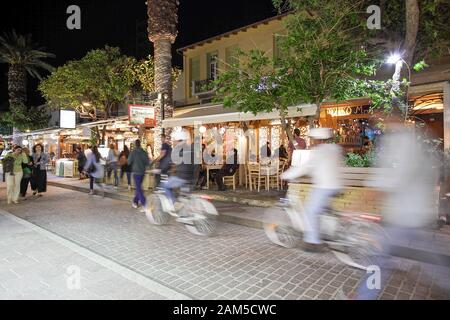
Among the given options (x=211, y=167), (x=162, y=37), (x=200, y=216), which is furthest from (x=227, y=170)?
(x=162, y=37)

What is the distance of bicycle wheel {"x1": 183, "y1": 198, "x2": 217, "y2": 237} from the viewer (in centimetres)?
621

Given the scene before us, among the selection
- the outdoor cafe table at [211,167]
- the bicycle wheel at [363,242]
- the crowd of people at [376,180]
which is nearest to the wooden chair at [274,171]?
the outdoor cafe table at [211,167]

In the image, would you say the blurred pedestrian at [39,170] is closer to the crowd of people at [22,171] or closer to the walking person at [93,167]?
the crowd of people at [22,171]

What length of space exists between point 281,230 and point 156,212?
3.08 metres

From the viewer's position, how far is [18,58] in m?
27.7

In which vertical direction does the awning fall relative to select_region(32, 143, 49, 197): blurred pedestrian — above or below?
above

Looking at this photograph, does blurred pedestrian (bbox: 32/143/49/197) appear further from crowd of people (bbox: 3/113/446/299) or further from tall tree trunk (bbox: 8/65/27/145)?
tall tree trunk (bbox: 8/65/27/145)

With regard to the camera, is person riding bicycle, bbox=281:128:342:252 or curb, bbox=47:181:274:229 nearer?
person riding bicycle, bbox=281:128:342:252

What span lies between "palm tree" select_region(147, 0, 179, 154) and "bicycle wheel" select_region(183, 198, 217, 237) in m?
7.54

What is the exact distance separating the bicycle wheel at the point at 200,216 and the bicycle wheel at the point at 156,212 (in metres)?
0.95

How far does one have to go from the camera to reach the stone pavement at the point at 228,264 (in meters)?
3.81

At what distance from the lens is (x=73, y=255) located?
16.8 feet

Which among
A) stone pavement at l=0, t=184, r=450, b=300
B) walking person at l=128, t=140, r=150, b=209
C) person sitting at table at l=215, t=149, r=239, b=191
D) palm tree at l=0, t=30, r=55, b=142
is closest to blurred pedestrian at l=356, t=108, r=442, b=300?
stone pavement at l=0, t=184, r=450, b=300

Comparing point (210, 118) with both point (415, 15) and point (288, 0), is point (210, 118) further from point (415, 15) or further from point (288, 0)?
point (415, 15)
